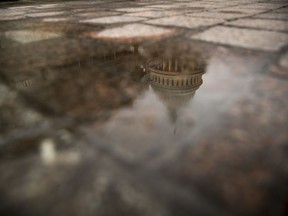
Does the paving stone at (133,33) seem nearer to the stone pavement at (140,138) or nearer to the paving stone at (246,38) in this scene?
the paving stone at (246,38)

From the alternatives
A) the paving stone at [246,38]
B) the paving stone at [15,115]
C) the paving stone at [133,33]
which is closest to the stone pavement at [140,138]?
the paving stone at [15,115]

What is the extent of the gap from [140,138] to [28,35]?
6.40 feet

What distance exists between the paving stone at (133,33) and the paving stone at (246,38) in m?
0.33

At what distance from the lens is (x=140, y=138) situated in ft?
2.23

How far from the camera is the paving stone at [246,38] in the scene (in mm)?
1588

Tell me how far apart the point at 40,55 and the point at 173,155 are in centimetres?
122

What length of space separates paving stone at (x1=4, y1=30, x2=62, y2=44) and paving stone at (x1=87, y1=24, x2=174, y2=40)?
368 mm

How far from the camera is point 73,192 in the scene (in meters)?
0.52

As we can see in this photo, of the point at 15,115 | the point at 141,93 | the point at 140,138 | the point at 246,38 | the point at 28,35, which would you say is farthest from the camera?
the point at 28,35

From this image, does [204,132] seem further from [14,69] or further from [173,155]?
[14,69]

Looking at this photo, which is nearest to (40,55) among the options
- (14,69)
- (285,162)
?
(14,69)

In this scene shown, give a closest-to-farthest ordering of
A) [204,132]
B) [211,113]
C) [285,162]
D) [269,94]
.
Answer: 1. [285,162]
2. [204,132]
3. [211,113]
4. [269,94]

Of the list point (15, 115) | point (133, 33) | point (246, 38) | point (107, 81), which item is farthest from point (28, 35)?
point (246, 38)

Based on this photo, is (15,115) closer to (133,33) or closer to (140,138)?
(140,138)
